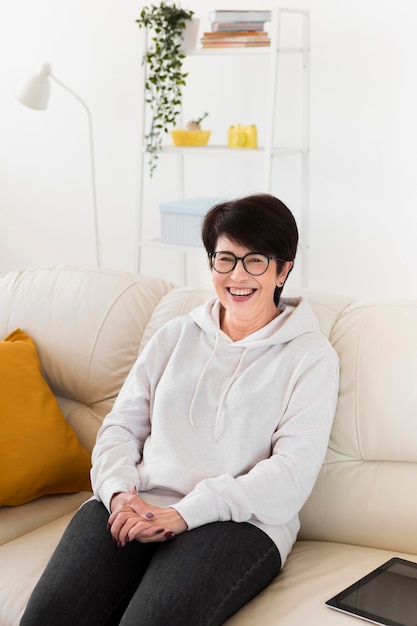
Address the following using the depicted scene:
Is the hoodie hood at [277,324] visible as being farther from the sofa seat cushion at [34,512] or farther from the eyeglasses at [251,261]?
the sofa seat cushion at [34,512]

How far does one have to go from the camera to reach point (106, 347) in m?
2.26

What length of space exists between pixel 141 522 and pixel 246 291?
55 cm

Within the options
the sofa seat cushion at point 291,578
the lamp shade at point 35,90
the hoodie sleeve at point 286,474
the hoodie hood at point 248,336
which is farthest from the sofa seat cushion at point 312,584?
the lamp shade at point 35,90

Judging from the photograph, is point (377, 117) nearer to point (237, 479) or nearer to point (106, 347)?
point (106, 347)

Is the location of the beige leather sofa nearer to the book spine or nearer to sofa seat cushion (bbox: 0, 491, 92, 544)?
sofa seat cushion (bbox: 0, 491, 92, 544)

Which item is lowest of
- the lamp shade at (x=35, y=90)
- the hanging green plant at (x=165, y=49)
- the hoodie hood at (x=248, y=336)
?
the hoodie hood at (x=248, y=336)

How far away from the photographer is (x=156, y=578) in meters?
1.58

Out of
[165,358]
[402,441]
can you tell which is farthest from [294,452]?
[165,358]

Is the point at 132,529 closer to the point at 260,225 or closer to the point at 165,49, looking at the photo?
the point at 260,225

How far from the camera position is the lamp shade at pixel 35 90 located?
3.64m

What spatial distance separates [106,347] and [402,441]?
81 centimetres

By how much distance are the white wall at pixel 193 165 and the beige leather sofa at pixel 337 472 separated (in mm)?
1555

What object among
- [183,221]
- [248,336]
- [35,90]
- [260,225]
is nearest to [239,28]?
[183,221]

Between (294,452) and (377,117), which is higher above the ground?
(377,117)
